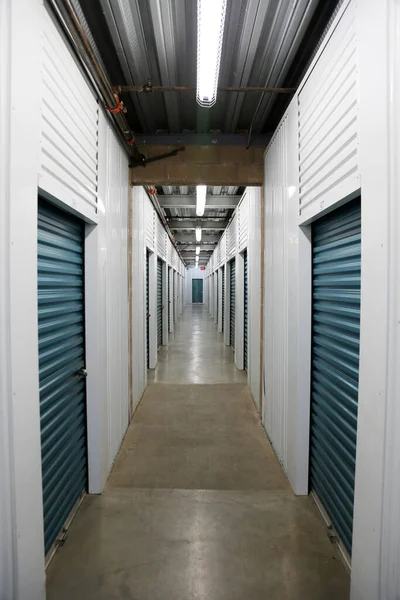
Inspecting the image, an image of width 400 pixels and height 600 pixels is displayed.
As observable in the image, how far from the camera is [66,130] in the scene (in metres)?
1.71

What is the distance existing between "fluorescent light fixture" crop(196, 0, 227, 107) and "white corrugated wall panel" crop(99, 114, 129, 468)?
2.91 ft

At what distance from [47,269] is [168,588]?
195 cm

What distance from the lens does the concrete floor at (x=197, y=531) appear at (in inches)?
63.3

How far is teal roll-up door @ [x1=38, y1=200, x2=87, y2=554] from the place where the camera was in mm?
1682

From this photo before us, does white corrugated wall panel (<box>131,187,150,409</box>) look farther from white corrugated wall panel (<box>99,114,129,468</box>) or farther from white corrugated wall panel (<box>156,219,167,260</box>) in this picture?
white corrugated wall panel (<box>156,219,167,260</box>)

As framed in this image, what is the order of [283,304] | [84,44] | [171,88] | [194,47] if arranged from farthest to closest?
[283,304] → [171,88] → [194,47] → [84,44]

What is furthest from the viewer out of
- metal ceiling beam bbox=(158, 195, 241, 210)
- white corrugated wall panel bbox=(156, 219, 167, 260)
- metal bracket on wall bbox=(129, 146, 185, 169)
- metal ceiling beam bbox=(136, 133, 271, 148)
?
white corrugated wall panel bbox=(156, 219, 167, 260)

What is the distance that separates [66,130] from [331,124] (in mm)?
1601
